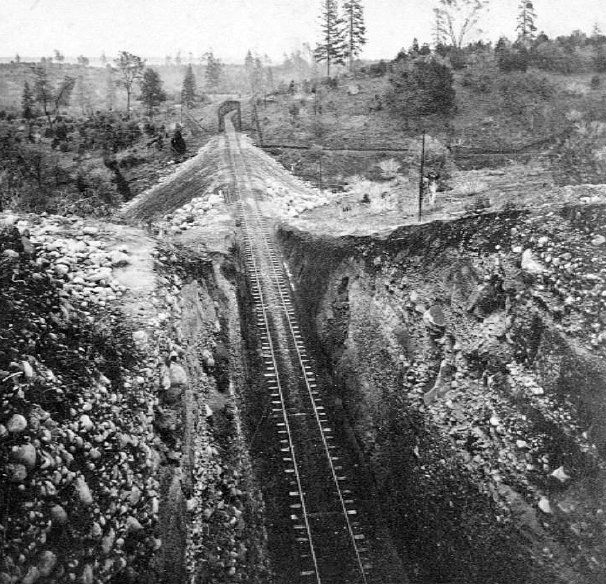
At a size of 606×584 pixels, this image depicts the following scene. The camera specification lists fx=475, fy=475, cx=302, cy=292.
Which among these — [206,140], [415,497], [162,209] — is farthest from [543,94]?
[415,497]

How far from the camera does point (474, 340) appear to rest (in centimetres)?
1358

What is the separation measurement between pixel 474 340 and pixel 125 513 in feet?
32.3

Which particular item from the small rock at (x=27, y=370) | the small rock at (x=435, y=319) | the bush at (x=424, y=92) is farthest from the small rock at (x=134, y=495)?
the bush at (x=424, y=92)

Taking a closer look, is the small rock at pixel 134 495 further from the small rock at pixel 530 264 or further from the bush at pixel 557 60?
the bush at pixel 557 60

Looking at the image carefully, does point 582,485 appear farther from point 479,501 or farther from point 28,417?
point 28,417

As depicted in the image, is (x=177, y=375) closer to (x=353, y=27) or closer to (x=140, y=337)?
(x=140, y=337)

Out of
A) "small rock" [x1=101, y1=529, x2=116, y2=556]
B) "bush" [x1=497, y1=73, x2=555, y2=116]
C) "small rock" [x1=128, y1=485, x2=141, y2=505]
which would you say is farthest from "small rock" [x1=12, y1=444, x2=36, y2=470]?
"bush" [x1=497, y1=73, x2=555, y2=116]

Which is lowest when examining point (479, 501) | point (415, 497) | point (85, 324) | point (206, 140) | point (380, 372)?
point (415, 497)

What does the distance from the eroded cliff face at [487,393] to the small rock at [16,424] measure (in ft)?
32.7

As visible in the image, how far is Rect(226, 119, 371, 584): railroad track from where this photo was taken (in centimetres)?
1246

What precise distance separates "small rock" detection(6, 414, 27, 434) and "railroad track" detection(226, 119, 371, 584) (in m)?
7.79

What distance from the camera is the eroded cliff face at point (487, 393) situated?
33.9 ft

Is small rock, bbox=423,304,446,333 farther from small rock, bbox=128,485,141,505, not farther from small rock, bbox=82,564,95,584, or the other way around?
small rock, bbox=82,564,95,584

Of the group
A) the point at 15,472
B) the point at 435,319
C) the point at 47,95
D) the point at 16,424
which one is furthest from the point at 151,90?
the point at 15,472
